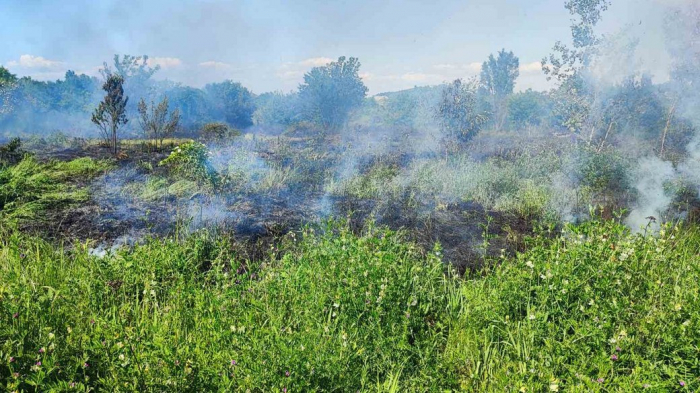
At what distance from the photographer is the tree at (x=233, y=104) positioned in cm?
2833

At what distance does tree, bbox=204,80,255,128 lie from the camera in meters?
28.3

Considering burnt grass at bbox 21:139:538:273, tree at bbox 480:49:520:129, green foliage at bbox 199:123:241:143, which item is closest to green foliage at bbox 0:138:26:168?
burnt grass at bbox 21:139:538:273

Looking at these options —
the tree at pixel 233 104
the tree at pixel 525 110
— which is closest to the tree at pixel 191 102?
the tree at pixel 233 104

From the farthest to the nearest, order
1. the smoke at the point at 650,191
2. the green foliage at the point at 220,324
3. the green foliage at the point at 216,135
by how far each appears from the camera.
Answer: the green foliage at the point at 216,135
the smoke at the point at 650,191
the green foliage at the point at 220,324

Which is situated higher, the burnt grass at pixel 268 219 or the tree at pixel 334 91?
the tree at pixel 334 91

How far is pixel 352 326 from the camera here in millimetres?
2818

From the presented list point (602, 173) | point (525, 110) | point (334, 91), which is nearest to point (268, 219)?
point (602, 173)

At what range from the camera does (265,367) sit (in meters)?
2.11

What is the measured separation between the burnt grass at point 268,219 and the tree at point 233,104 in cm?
2160

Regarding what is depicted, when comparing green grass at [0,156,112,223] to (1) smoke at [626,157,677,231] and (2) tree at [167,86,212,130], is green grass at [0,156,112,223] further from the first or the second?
(2) tree at [167,86,212,130]

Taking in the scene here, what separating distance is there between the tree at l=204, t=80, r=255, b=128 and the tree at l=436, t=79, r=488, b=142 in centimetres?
1975

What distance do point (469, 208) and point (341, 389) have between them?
201 inches

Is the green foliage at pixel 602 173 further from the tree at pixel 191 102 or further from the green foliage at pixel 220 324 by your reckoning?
the tree at pixel 191 102

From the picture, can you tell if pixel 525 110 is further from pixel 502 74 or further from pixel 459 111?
pixel 459 111
